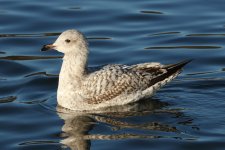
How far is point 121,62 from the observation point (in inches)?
639

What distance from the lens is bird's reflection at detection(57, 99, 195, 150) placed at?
40.5 feet

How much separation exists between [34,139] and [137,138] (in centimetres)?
160

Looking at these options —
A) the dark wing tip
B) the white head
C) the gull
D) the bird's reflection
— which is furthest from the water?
the white head

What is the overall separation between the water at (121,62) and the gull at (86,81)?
251 millimetres

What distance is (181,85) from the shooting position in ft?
48.8

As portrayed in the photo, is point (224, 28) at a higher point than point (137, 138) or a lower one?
higher

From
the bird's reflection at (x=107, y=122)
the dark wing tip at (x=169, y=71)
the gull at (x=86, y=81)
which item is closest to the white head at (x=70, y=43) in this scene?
the gull at (x=86, y=81)

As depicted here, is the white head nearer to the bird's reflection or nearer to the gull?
the gull

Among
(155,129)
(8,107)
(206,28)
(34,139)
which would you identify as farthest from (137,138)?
(206,28)

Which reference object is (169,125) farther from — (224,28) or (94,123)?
(224,28)

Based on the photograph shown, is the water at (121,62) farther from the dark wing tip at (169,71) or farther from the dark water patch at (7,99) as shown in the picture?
the dark wing tip at (169,71)

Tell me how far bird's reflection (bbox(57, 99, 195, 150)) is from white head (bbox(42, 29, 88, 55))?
3.36 feet

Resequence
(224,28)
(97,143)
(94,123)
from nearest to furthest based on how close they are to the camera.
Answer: (97,143) → (94,123) → (224,28)

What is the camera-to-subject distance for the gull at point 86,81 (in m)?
13.7
